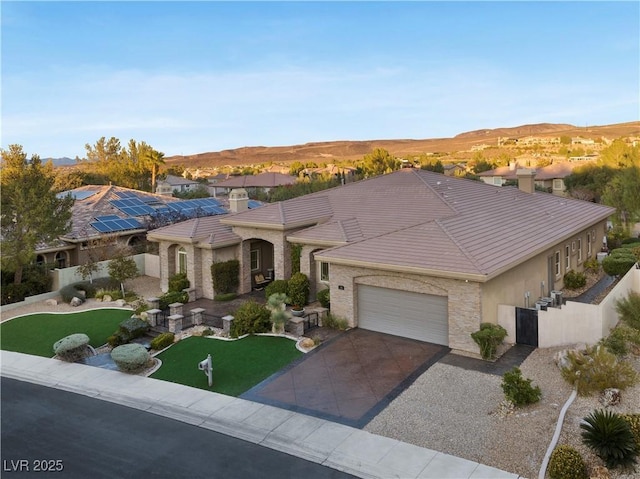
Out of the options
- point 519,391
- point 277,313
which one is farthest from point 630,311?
point 277,313

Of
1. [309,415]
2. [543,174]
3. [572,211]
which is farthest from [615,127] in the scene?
[309,415]

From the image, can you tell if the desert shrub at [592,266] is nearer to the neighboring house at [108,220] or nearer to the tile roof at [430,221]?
the tile roof at [430,221]

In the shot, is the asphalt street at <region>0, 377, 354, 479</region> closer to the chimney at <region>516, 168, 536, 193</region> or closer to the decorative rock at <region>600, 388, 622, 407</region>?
the decorative rock at <region>600, 388, 622, 407</region>

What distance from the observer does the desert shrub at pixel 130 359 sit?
52.7 ft

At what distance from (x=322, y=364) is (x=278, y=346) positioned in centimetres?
236

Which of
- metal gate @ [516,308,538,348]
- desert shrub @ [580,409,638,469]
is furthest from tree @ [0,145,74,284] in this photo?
desert shrub @ [580,409,638,469]

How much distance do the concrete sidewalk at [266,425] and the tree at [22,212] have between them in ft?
30.8

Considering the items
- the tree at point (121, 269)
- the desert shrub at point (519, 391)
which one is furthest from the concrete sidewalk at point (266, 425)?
the tree at point (121, 269)

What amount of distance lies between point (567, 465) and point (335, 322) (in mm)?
10977

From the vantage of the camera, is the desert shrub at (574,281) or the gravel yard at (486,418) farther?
the desert shrub at (574,281)

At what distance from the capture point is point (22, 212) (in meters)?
25.0

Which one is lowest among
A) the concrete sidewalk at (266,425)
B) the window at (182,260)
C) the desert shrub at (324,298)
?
the concrete sidewalk at (266,425)

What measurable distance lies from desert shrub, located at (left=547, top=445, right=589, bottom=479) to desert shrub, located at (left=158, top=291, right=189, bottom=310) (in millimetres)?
17599

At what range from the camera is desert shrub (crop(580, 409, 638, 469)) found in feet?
31.7
